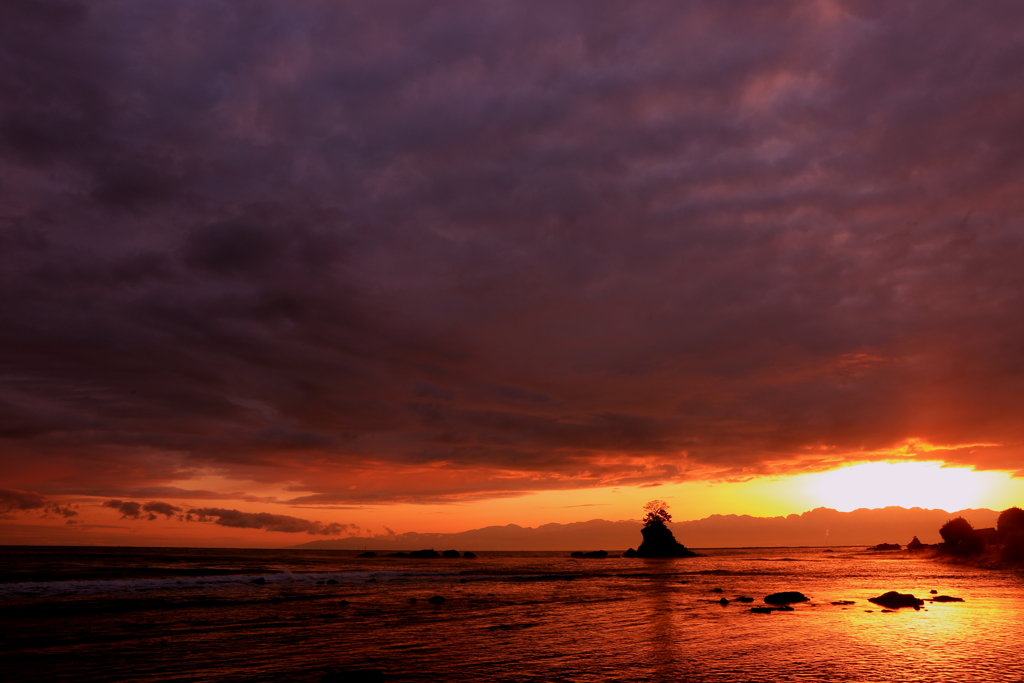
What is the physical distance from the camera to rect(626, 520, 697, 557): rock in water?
168 metres

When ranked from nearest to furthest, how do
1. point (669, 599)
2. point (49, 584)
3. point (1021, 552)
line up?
1. point (669, 599)
2. point (49, 584)
3. point (1021, 552)

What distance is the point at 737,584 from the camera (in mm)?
60469

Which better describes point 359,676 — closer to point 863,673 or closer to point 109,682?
point 109,682

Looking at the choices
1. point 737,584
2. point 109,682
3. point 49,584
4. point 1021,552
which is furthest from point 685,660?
point 1021,552

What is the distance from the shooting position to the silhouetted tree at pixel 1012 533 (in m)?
79.5

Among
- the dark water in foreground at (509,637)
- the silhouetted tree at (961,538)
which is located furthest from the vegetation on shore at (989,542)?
the dark water in foreground at (509,637)

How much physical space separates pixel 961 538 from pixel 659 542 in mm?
75346

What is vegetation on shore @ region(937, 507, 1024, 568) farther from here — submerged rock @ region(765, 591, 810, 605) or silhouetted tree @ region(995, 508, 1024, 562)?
submerged rock @ region(765, 591, 810, 605)

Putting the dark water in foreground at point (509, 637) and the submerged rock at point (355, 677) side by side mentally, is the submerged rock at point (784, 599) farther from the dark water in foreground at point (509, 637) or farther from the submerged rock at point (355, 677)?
the submerged rock at point (355, 677)

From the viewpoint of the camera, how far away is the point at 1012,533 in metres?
87.8

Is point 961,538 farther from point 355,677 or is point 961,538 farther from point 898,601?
point 355,677

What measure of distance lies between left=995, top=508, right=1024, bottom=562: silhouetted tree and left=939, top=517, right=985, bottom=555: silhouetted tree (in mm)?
9582

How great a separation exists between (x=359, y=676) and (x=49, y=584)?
57810mm

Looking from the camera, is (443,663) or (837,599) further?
(837,599)
